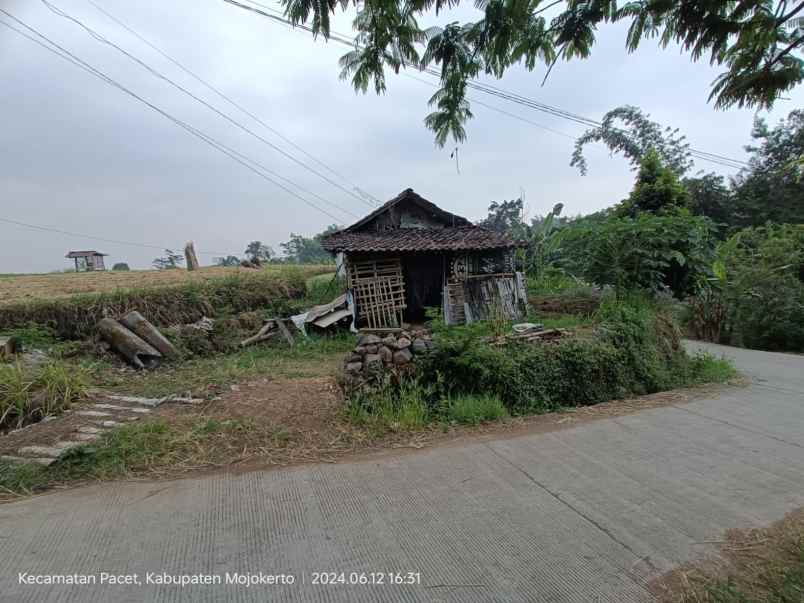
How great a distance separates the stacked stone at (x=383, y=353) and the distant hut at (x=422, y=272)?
588 centimetres

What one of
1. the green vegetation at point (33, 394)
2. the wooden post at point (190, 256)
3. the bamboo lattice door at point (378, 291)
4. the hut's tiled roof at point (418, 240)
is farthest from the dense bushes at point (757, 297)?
the wooden post at point (190, 256)

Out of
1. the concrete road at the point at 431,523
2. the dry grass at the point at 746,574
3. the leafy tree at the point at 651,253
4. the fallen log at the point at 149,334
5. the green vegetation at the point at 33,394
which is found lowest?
the dry grass at the point at 746,574

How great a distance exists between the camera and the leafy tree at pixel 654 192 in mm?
12672

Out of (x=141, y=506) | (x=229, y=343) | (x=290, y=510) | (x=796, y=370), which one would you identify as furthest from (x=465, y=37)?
(x=229, y=343)

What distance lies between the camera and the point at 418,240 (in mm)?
11641

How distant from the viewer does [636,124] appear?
80.1ft

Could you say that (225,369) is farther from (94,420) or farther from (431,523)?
(431,523)

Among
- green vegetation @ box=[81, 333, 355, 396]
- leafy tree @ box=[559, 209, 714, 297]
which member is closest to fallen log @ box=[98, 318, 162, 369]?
green vegetation @ box=[81, 333, 355, 396]

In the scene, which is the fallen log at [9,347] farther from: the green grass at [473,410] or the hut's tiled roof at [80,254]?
the hut's tiled roof at [80,254]

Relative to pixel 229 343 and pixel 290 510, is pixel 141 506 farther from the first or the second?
pixel 229 343

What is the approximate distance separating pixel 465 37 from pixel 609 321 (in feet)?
14.8

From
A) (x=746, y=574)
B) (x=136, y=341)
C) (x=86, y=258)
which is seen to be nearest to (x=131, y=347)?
(x=136, y=341)

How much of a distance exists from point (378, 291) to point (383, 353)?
6858 millimetres

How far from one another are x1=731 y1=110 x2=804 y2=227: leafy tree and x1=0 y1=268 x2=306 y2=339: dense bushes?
23607 millimetres
